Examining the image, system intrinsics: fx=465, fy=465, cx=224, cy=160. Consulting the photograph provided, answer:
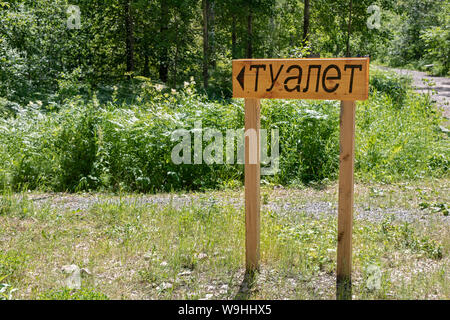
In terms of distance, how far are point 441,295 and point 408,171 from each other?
13.9 ft

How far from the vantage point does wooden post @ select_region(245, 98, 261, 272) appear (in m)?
3.71

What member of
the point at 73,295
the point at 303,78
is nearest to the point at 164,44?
the point at 303,78

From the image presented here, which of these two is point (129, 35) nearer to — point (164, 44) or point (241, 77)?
point (164, 44)

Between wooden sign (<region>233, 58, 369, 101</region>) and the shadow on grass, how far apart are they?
4.76 ft

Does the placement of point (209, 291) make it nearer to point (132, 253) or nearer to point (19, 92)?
point (132, 253)

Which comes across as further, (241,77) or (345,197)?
(241,77)

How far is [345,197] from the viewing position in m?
3.51

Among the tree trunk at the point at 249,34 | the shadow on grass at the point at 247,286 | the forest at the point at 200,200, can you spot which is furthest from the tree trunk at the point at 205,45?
the shadow on grass at the point at 247,286

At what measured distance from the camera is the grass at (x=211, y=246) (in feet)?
11.8

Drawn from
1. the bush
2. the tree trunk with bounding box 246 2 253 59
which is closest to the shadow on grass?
the bush

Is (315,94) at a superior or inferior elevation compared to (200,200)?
superior

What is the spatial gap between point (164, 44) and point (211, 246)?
15283mm

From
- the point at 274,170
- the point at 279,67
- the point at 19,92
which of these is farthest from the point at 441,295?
the point at 19,92

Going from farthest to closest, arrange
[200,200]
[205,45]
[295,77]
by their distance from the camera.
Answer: [205,45], [200,200], [295,77]
